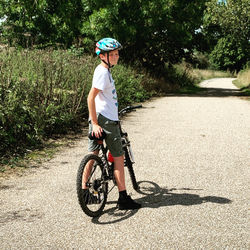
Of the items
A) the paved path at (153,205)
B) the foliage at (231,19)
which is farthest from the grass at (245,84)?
the paved path at (153,205)

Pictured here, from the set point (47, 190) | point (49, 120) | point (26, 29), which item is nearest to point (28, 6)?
point (26, 29)

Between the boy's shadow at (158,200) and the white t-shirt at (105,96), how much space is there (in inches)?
39.7

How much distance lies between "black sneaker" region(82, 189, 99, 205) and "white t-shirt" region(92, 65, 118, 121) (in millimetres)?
786

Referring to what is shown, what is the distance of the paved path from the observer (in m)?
3.22

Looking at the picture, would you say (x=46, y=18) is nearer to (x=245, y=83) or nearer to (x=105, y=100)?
(x=105, y=100)

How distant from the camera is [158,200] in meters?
4.23

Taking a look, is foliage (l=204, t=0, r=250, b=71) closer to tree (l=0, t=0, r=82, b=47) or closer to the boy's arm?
tree (l=0, t=0, r=82, b=47)

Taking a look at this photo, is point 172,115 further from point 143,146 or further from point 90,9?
point 90,9

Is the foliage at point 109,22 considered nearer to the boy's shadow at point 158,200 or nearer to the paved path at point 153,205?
the paved path at point 153,205

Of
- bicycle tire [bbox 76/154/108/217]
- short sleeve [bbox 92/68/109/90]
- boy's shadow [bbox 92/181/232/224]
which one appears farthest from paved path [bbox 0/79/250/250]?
short sleeve [bbox 92/68/109/90]

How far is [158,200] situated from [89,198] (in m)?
0.91

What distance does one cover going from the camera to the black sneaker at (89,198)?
144 inches

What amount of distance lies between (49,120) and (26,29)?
12.7 m

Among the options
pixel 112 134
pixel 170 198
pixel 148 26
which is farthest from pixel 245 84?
pixel 112 134
